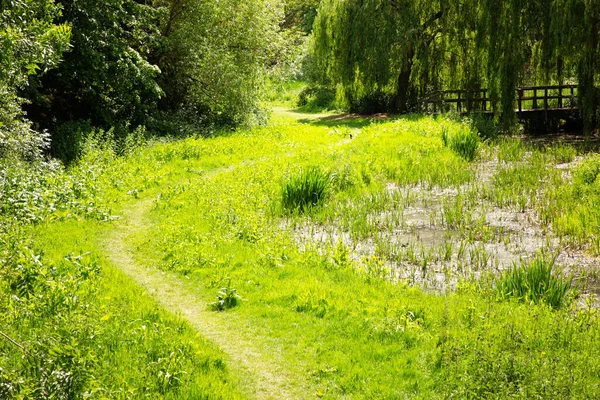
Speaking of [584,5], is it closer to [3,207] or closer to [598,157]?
[598,157]

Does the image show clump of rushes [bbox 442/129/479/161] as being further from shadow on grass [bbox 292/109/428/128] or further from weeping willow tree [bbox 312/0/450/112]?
weeping willow tree [bbox 312/0/450/112]

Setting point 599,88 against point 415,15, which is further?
point 415,15

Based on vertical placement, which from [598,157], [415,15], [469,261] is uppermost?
[415,15]

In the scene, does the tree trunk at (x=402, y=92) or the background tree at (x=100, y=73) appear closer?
the background tree at (x=100, y=73)

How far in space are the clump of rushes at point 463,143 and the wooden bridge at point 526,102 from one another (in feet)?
14.7

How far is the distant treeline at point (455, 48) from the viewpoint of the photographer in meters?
19.3

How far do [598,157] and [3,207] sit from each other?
1322 cm

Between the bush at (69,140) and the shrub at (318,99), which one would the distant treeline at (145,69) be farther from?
the shrub at (318,99)

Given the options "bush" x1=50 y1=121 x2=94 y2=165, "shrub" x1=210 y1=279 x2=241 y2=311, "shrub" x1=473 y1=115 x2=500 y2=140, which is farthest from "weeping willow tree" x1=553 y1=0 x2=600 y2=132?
"shrub" x1=210 y1=279 x2=241 y2=311

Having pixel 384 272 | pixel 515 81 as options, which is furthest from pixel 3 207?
pixel 515 81

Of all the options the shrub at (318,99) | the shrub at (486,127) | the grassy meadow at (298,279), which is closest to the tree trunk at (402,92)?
the shrub at (318,99)

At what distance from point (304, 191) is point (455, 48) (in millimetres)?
16980

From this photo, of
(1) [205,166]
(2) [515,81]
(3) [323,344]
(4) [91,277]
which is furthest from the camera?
(2) [515,81]

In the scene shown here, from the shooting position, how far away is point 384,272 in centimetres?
914
